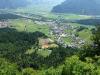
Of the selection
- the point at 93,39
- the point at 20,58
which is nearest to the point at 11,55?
the point at 20,58

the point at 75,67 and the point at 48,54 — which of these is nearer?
the point at 75,67

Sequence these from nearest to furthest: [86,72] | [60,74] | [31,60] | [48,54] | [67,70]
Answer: [86,72], [67,70], [60,74], [31,60], [48,54]

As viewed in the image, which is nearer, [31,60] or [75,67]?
[75,67]

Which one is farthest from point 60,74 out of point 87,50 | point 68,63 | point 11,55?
point 11,55

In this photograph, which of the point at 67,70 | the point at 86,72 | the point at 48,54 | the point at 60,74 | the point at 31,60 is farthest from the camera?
the point at 48,54

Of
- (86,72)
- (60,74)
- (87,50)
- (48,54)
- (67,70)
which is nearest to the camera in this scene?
(86,72)

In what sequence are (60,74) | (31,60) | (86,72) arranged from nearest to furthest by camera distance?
(86,72) < (60,74) < (31,60)

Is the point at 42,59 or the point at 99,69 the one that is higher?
the point at 99,69

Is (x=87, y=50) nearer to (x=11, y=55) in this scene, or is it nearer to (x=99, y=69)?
(x=99, y=69)

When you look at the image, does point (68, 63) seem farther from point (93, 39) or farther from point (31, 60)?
point (31, 60)
